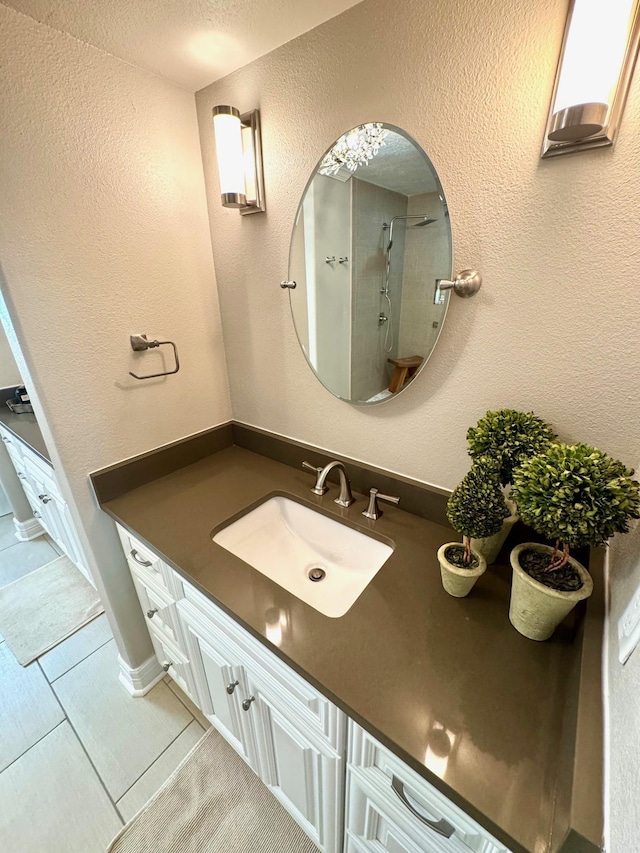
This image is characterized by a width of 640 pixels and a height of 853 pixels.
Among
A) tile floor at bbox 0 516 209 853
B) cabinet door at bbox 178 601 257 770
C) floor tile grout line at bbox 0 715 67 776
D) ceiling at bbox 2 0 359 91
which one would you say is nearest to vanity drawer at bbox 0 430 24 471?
tile floor at bbox 0 516 209 853

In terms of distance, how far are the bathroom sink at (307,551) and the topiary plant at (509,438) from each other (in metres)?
0.40

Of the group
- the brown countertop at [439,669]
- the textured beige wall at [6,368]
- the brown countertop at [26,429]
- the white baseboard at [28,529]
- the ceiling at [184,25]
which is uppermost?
the ceiling at [184,25]

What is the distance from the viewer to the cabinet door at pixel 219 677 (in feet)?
2.89

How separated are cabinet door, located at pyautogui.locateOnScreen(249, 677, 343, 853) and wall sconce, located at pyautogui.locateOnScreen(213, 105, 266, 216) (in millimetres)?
1326

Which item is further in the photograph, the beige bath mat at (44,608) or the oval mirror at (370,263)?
the beige bath mat at (44,608)

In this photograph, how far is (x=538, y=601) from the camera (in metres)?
0.60

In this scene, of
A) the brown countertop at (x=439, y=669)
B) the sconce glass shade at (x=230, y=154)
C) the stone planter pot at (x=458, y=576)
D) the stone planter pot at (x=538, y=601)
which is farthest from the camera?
the sconce glass shade at (x=230, y=154)

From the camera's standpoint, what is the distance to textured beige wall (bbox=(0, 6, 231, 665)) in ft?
2.68

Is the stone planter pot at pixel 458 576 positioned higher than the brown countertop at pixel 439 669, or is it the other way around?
the stone planter pot at pixel 458 576

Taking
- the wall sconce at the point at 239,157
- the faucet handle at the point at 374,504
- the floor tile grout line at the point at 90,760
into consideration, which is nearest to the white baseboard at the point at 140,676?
the floor tile grout line at the point at 90,760

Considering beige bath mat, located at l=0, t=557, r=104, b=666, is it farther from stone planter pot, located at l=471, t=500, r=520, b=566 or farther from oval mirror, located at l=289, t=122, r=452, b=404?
stone planter pot, located at l=471, t=500, r=520, b=566

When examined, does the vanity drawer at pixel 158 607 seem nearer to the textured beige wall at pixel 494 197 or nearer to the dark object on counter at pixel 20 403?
the textured beige wall at pixel 494 197

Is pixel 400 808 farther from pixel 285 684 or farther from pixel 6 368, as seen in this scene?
pixel 6 368

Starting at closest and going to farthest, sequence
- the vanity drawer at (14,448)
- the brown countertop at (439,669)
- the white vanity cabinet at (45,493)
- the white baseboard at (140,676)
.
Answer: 1. the brown countertop at (439,669)
2. the white baseboard at (140,676)
3. the white vanity cabinet at (45,493)
4. the vanity drawer at (14,448)
